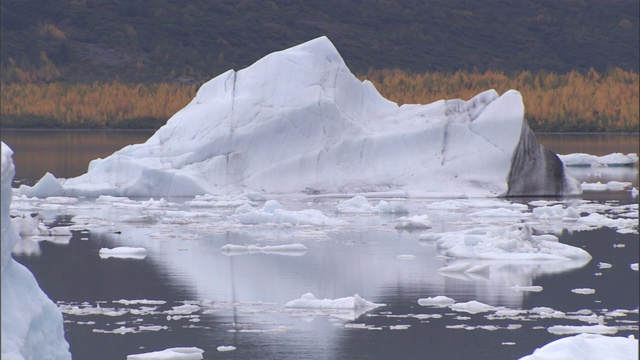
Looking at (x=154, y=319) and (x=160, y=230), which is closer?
(x=154, y=319)

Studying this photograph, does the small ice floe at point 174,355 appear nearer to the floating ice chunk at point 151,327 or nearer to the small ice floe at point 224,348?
the small ice floe at point 224,348

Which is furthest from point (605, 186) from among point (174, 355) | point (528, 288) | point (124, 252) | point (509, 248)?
point (174, 355)

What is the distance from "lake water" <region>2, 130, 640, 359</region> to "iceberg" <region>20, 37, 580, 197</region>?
161cm

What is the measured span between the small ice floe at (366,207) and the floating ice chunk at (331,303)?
5.68 m

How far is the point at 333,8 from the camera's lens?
8319 centimetres

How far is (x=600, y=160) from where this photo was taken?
77.1 feet

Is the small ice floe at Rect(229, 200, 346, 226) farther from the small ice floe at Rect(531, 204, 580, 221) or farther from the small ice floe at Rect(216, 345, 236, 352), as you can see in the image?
the small ice floe at Rect(216, 345, 236, 352)

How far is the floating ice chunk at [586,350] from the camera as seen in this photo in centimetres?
568

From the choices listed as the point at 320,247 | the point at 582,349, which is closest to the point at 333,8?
the point at 320,247

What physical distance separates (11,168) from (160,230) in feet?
24.8

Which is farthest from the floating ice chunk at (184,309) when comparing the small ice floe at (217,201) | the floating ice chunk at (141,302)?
the small ice floe at (217,201)

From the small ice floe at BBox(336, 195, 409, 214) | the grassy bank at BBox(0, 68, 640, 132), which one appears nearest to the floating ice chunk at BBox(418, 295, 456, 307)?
the small ice floe at BBox(336, 195, 409, 214)

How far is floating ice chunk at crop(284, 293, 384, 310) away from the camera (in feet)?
26.5

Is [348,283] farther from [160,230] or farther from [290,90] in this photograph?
[290,90]
